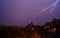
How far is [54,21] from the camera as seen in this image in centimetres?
1034

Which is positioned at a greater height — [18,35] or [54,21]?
[54,21]

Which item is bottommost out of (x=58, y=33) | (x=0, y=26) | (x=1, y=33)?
(x=58, y=33)

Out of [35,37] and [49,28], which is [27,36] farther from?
[49,28]

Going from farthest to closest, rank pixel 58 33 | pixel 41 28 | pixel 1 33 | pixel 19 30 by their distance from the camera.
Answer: pixel 41 28 → pixel 19 30 → pixel 1 33 → pixel 58 33

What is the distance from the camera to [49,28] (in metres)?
10.7

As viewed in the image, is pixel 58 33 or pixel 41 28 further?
pixel 41 28

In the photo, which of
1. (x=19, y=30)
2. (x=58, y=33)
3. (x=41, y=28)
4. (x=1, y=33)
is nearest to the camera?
(x=58, y=33)

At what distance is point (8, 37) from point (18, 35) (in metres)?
0.85

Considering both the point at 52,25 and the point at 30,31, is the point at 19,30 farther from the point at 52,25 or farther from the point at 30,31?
the point at 52,25

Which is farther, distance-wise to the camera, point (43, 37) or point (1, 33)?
point (43, 37)

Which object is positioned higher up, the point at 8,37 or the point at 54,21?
the point at 54,21

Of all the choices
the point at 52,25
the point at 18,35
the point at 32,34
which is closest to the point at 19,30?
the point at 18,35

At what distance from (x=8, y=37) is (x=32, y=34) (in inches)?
81.6

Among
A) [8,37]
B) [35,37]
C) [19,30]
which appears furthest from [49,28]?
[8,37]
